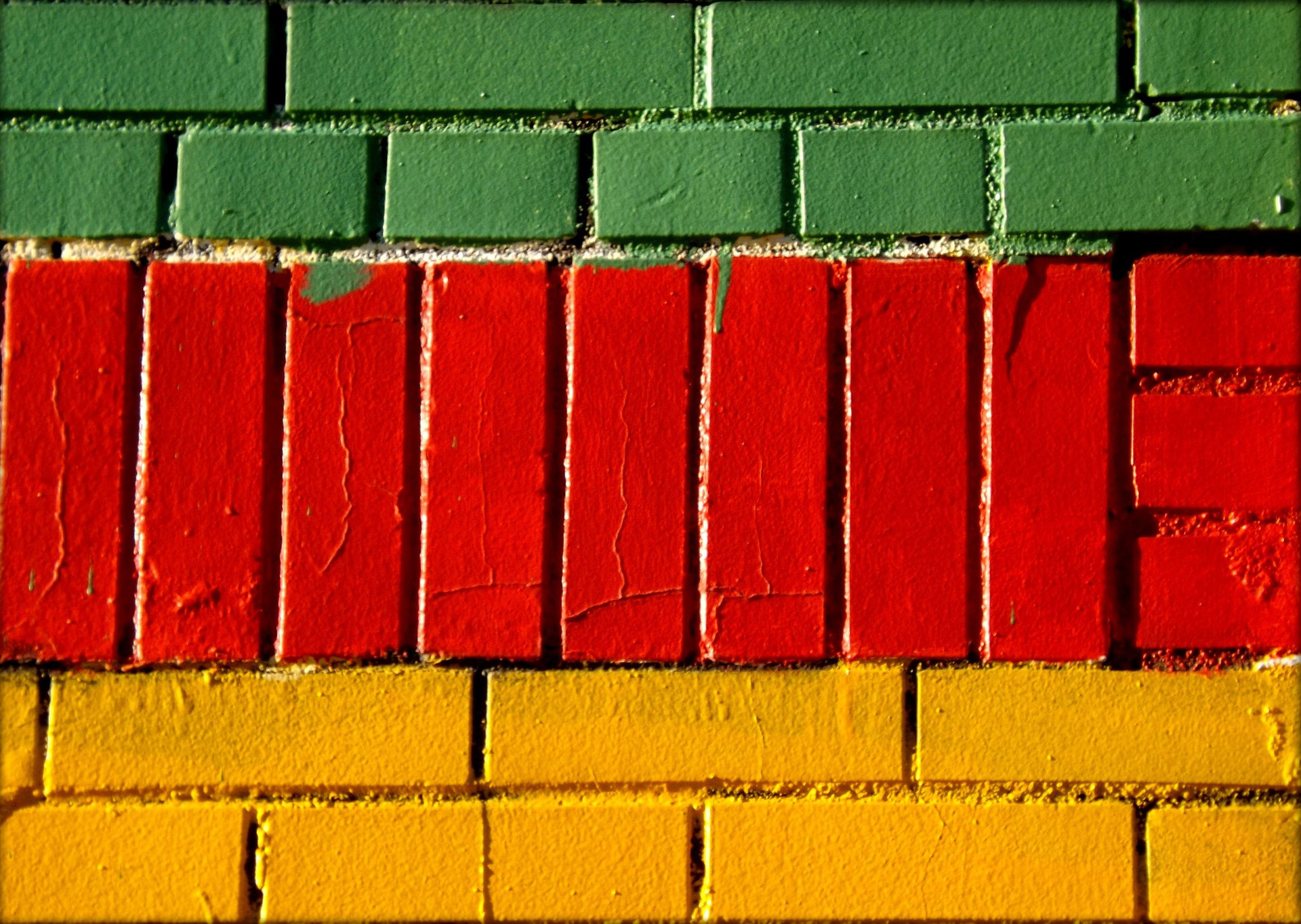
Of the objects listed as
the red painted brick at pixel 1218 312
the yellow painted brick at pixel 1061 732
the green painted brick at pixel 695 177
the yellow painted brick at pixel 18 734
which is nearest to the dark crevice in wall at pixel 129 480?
the yellow painted brick at pixel 18 734

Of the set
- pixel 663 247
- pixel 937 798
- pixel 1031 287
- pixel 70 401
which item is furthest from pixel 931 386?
pixel 70 401

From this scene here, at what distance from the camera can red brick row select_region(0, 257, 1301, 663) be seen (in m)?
1.29

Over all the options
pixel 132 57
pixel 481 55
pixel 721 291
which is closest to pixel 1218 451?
pixel 721 291

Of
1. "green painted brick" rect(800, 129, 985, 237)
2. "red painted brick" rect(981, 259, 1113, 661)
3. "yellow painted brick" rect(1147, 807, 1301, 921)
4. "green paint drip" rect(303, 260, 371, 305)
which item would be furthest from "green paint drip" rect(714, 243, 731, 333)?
"yellow painted brick" rect(1147, 807, 1301, 921)

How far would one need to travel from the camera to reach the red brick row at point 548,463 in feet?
4.23

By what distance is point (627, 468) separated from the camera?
1287 millimetres

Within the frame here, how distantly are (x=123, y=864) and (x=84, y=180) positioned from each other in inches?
38.7

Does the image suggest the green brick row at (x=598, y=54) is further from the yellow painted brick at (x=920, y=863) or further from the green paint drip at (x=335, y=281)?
the yellow painted brick at (x=920, y=863)

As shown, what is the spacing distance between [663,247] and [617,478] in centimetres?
34

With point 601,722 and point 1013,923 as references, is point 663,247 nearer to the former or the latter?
point 601,722

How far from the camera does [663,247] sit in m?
1.33

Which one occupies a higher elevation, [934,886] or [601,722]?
[601,722]

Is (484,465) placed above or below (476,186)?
below

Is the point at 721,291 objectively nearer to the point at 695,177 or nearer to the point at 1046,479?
the point at 695,177
